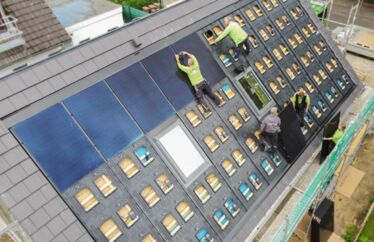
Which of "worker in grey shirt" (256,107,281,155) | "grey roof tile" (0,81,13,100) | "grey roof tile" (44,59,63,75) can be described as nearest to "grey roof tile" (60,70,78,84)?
"grey roof tile" (44,59,63,75)

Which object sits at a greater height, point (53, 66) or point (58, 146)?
point (53, 66)

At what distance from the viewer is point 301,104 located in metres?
12.4

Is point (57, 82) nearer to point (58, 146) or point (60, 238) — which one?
point (58, 146)

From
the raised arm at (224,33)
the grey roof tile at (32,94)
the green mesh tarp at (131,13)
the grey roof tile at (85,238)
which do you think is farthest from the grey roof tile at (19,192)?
the green mesh tarp at (131,13)

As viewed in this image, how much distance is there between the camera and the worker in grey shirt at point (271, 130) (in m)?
11.0

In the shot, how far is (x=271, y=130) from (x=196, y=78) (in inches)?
120

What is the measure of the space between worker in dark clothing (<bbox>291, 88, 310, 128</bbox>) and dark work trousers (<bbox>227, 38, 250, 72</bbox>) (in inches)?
93.1

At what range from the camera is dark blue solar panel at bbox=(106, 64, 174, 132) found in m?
9.51

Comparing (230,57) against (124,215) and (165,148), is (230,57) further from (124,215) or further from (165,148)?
(124,215)

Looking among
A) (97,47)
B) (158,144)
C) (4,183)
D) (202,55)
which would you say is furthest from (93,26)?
(4,183)

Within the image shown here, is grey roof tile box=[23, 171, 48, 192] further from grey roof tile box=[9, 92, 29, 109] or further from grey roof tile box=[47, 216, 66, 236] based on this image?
grey roof tile box=[9, 92, 29, 109]

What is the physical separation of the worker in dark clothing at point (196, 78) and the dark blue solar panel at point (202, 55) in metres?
0.53

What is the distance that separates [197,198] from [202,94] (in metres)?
3.34

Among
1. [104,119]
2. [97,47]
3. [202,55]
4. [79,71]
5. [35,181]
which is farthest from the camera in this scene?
[202,55]
